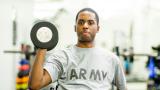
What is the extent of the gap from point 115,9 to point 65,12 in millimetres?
1319

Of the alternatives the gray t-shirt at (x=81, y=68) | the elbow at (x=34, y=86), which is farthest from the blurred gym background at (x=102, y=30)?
the elbow at (x=34, y=86)

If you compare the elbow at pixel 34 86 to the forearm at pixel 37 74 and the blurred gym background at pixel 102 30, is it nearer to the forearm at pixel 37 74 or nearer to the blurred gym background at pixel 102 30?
the forearm at pixel 37 74

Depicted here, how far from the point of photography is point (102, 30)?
223 inches

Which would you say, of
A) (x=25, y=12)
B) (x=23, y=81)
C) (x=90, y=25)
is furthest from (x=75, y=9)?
(x=90, y=25)

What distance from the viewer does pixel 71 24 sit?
479 centimetres

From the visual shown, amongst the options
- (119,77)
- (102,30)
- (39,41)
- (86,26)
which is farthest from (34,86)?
(102,30)

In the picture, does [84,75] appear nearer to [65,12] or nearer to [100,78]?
[100,78]

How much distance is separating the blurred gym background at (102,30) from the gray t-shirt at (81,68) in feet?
6.17

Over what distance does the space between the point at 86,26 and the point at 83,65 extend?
0.84 ft

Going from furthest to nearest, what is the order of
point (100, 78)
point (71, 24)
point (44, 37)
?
point (71, 24), point (100, 78), point (44, 37)

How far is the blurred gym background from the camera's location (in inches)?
154

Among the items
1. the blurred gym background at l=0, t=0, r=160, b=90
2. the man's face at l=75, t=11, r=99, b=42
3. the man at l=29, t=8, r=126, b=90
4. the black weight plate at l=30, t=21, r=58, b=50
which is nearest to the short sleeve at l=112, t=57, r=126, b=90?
the man at l=29, t=8, r=126, b=90

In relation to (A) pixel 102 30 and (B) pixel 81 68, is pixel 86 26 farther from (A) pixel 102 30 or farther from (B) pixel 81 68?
(A) pixel 102 30

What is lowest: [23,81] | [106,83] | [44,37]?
[23,81]
